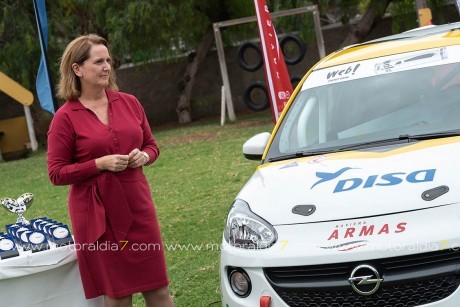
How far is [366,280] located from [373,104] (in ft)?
5.75

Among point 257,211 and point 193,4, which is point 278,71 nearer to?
point 257,211

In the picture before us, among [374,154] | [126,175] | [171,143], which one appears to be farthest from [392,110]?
[171,143]

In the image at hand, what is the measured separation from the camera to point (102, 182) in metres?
4.73

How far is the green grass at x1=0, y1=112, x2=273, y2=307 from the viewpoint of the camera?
7246 mm

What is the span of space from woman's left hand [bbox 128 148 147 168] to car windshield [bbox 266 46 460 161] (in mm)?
973

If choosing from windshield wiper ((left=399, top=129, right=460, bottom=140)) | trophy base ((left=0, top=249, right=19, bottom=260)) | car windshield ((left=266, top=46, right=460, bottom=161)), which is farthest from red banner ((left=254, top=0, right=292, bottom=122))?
trophy base ((left=0, top=249, right=19, bottom=260))

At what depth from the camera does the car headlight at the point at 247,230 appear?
4422mm

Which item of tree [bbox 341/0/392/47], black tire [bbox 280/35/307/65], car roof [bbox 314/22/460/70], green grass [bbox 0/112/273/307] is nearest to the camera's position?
car roof [bbox 314/22/460/70]

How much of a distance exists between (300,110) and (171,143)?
13.6 m

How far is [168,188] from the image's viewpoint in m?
12.6

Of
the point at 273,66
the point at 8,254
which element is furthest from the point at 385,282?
the point at 273,66

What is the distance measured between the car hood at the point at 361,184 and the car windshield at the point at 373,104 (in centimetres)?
29

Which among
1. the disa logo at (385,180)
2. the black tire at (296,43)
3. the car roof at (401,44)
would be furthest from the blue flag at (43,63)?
the black tire at (296,43)

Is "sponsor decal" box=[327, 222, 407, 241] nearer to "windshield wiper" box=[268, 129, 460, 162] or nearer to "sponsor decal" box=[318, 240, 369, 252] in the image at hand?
"sponsor decal" box=[318, 240, 369, 252]
